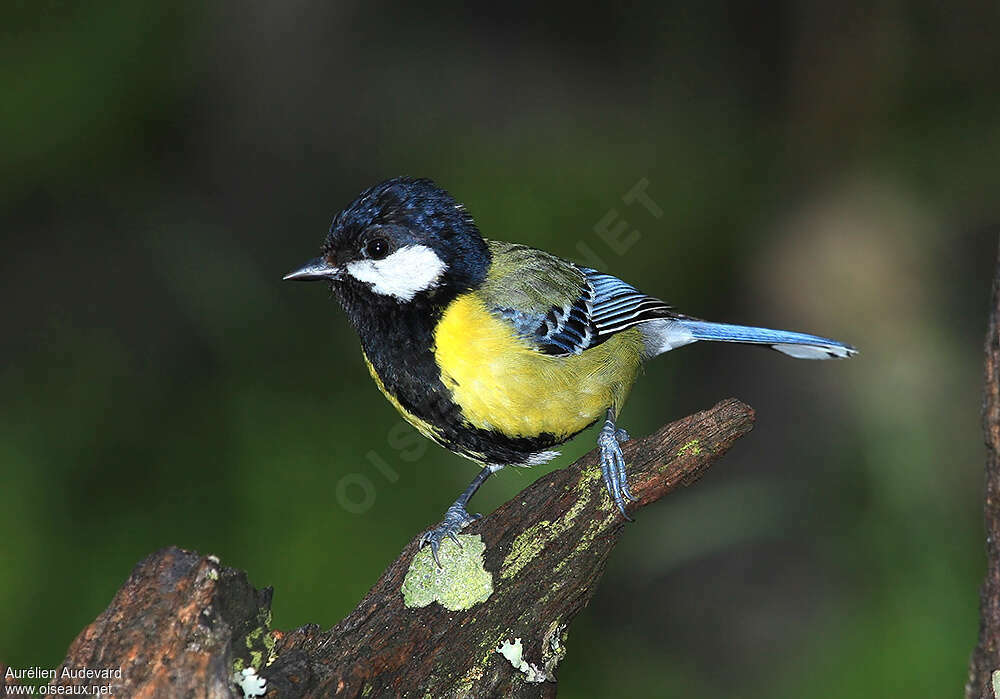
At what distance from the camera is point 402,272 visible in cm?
363

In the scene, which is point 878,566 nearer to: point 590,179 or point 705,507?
point 705,507

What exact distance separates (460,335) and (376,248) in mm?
407

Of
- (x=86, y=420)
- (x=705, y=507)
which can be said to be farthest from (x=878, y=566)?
(x=86, y=420)

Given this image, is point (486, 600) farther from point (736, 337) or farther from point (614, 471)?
point (736, 337)

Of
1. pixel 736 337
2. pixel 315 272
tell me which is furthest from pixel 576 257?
pixel 315 272

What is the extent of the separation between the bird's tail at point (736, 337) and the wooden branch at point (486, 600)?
1.01 metres

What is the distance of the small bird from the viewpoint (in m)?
3.51

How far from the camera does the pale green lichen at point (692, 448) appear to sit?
315 cm

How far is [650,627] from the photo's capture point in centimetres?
541

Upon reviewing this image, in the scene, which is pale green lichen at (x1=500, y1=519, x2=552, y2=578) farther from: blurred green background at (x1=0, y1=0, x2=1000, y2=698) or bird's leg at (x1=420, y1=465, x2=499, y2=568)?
blurred green background at (x1=0, y1=0, x2=1000, y2=698)

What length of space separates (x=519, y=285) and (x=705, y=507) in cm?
216

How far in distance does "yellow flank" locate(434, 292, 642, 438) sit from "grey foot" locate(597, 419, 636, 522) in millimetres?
264

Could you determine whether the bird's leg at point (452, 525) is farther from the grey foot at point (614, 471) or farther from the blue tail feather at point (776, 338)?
the blue tail feather at point (776, 338)

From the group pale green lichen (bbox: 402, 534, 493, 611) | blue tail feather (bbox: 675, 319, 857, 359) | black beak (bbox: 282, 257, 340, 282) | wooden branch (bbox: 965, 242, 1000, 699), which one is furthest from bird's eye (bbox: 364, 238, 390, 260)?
wooden branch (bbox: 965, 242, 1000, 699)
